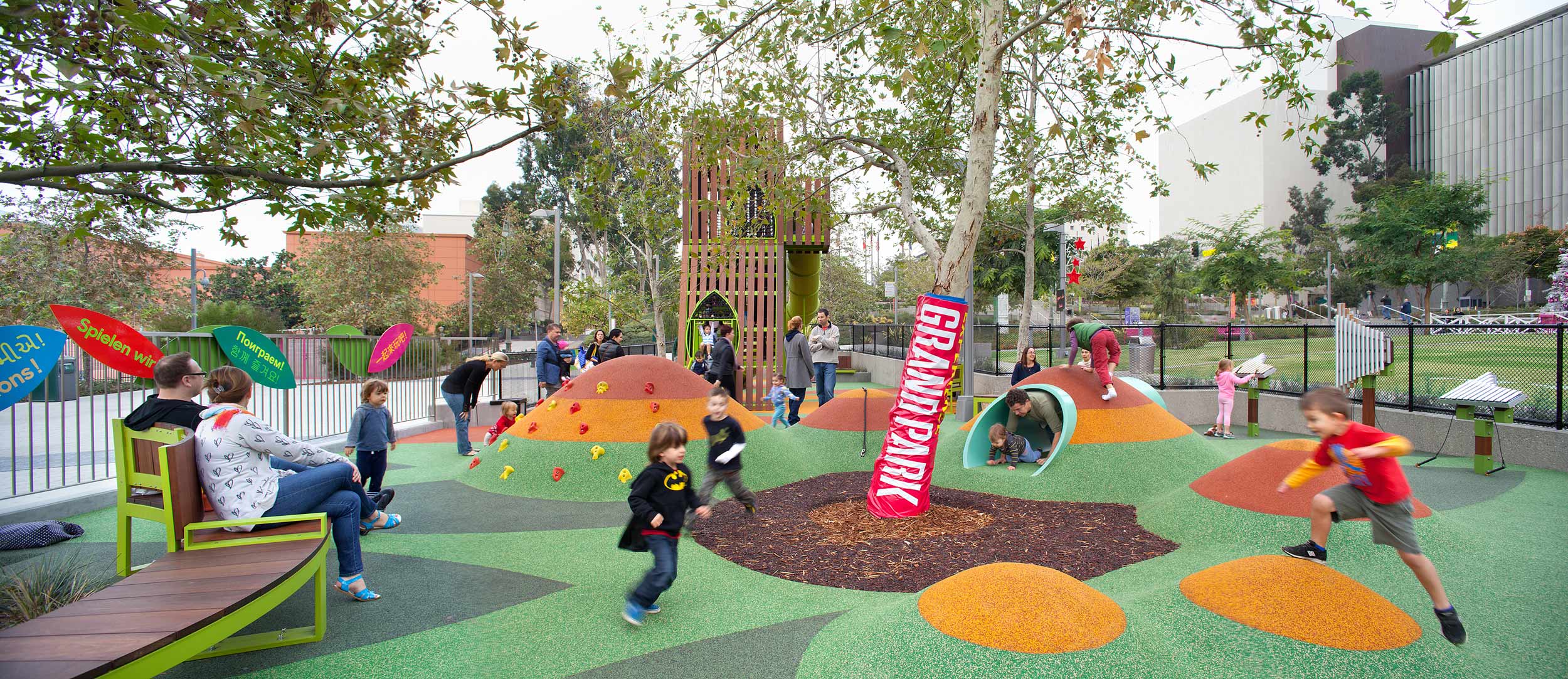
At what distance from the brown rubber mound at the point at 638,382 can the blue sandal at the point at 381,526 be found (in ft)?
9.23

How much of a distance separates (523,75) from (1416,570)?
6.23 meters

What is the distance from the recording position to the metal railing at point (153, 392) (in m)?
7.41

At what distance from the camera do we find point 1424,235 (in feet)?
117

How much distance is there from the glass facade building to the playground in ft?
200

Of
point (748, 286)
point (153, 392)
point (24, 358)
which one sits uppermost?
point (748, 286)

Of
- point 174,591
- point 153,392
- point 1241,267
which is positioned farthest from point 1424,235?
point 153,392

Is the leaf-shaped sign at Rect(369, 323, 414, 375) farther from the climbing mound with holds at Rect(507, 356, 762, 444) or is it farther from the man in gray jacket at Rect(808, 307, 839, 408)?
the man in gray jacket at Rect(808, 307, 839, 408)

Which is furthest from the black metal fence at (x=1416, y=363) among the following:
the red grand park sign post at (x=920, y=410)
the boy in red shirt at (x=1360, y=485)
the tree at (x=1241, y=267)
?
the tree at (x=1241, y=267)

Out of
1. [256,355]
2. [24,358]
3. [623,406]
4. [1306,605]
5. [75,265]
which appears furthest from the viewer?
[75,265]

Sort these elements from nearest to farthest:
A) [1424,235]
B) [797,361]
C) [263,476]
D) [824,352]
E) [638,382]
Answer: [263,476], [638,382], [797,361], [824,352], [1424,235]

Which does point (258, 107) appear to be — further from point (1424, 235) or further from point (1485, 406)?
point (1424, 235)

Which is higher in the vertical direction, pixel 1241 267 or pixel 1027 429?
pixel 1241 267

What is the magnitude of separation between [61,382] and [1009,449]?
9642 mm

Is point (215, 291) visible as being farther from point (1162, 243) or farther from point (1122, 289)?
point (1162, 243)
